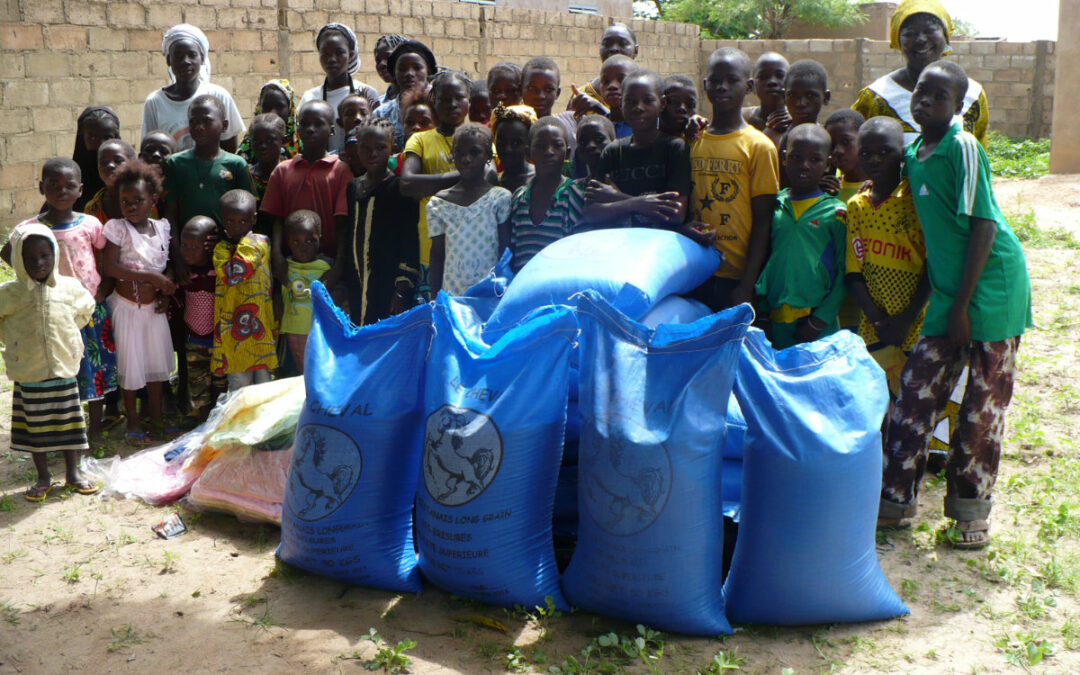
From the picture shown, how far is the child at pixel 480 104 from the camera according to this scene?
5.11 m

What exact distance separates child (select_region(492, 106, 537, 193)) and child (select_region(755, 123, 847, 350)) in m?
1.05

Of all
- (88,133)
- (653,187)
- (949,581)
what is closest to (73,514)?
(88,133)

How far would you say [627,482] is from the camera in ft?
8.70

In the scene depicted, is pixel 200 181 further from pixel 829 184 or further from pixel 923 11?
pixel 923 11

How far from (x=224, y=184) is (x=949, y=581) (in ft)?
11.4

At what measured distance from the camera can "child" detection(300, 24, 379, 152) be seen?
213 inches

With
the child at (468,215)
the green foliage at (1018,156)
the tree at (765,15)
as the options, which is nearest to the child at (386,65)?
the child at (468,215)

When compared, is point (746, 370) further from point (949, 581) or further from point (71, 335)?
point (71, 335)

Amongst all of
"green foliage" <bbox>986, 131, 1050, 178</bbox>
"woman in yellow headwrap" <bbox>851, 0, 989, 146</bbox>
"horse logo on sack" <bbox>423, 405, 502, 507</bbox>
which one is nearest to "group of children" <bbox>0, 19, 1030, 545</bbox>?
"woman in yellow headwrap" <bbox>851, 0, 989, 146</bbox>

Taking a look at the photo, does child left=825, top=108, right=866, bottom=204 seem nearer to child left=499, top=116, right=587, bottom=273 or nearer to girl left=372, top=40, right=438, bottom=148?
child left=499, top=116, right=587, bottom=273

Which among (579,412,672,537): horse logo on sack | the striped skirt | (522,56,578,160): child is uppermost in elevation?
(522,56,578,160): child

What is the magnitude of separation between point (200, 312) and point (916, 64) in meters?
3.27

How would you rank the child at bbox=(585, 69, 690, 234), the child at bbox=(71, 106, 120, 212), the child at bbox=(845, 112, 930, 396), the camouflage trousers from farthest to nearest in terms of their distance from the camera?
the child at bbox=(71, 106, 120, 212) < the child at bbox=(585, 69, 690, 234) < the child at bbox=(845, 112, 930, 396) < the camouflage trousers

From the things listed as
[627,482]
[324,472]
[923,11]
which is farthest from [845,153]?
[324,472]
